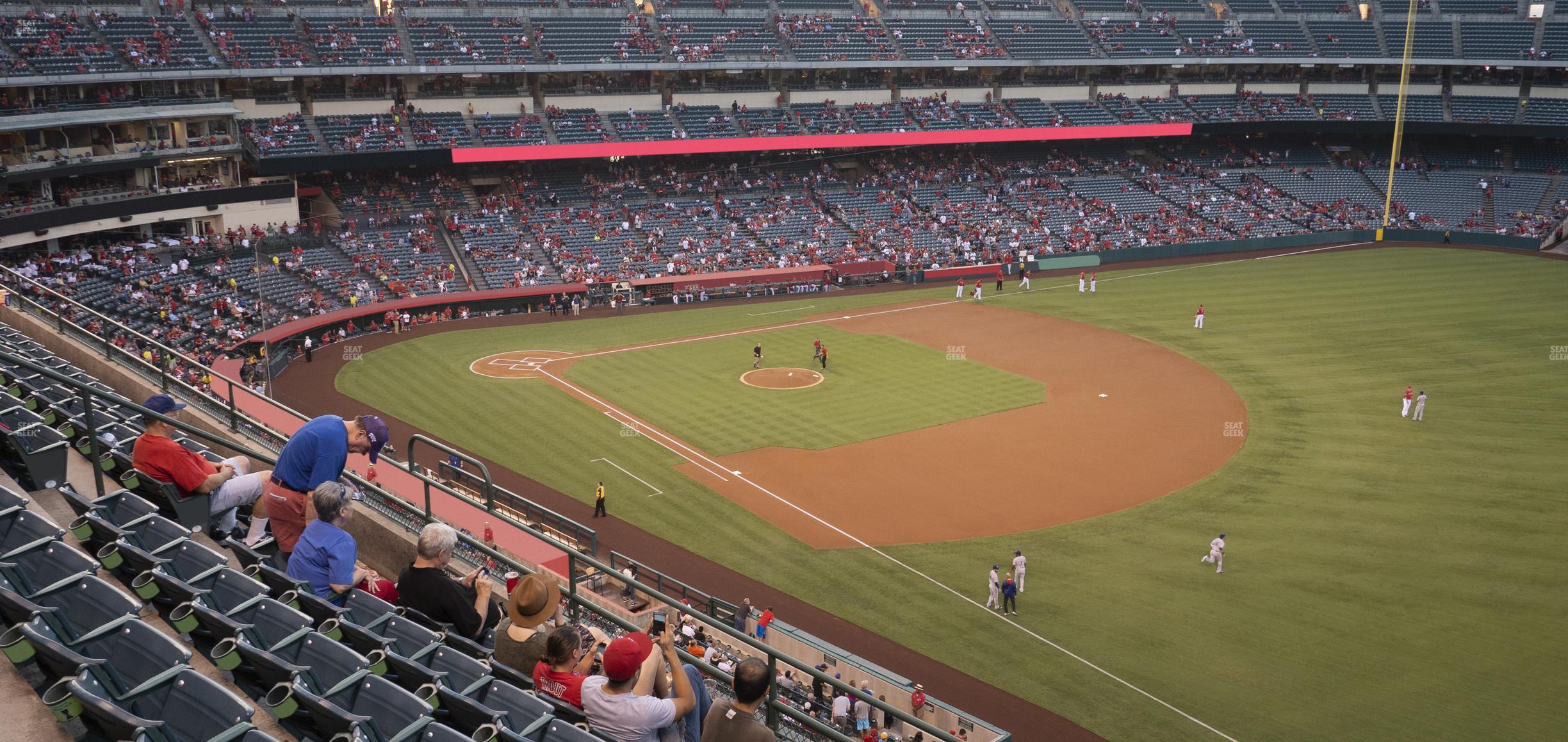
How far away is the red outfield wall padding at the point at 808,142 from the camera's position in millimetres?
58525

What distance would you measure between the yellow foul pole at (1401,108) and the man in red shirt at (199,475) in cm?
6874

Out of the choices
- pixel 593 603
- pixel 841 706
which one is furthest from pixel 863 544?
pixel 593 603

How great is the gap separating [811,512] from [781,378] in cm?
1274

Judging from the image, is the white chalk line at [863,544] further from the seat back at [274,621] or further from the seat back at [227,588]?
the seat back at [227,588]

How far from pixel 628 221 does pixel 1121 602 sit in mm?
41057

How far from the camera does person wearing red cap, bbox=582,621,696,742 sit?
24.9 ft

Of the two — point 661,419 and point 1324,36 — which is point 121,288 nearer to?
point 661,419

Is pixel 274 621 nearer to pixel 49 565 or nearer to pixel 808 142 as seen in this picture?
pixel 49 565

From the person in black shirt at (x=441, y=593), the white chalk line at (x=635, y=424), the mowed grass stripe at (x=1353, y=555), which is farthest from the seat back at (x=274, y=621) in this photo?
the white chalk line at (x=635, y=424)

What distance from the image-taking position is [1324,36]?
253ft

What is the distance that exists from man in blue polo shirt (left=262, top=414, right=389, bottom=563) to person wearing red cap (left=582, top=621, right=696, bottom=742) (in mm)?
3615

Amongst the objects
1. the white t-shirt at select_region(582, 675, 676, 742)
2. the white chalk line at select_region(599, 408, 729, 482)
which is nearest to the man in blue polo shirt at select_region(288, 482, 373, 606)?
the white t-shirt at select_region(582, 675, 676, 742)

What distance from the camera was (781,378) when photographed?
4231 centimetres

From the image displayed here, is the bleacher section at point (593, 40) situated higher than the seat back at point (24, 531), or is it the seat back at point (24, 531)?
the bleacher section at point (593, 40)
